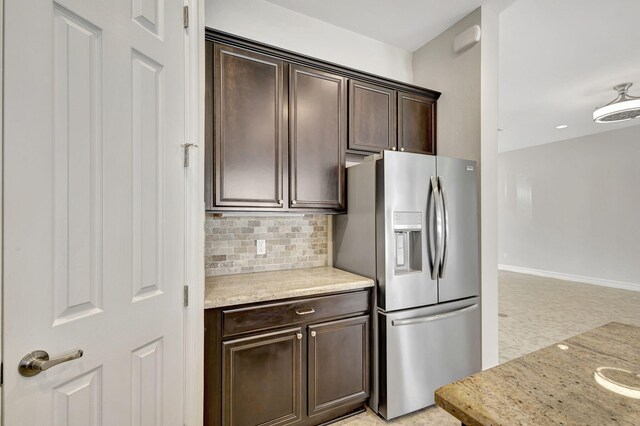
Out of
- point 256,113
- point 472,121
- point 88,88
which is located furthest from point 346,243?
point 88,88

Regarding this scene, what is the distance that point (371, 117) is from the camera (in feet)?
7.91

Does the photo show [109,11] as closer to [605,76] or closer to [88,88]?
[88,88]

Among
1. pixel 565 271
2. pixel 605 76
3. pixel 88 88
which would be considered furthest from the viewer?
pixel 565 271

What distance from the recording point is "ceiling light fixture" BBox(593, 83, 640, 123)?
11.3 ft

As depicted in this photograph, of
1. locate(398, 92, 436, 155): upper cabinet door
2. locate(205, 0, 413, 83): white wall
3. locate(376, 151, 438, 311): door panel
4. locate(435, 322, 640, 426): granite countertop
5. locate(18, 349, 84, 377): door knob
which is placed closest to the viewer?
locate(435, 322, 640, 426): granite countertop

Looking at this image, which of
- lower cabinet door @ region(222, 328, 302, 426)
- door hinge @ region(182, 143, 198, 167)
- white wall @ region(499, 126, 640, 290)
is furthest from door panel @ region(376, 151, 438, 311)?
white wall @ region(499, 126, 640, 290)

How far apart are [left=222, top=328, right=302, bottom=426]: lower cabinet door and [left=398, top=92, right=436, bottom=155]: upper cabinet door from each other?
71.6 inches

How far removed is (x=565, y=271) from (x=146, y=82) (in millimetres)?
7781

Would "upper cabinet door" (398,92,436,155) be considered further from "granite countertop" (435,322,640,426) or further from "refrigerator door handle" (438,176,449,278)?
"granite countertop" (435,322,640,426)

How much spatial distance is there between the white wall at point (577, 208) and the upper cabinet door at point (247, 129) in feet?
21.5

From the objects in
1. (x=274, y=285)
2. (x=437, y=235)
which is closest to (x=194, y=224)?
(x=274, y=285)

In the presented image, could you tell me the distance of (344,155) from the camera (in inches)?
90.4

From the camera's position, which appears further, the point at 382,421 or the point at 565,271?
the point at 565,271

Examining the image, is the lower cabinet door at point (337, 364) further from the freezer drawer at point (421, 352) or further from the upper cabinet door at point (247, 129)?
the upper cabinet door at point (247, 129)
